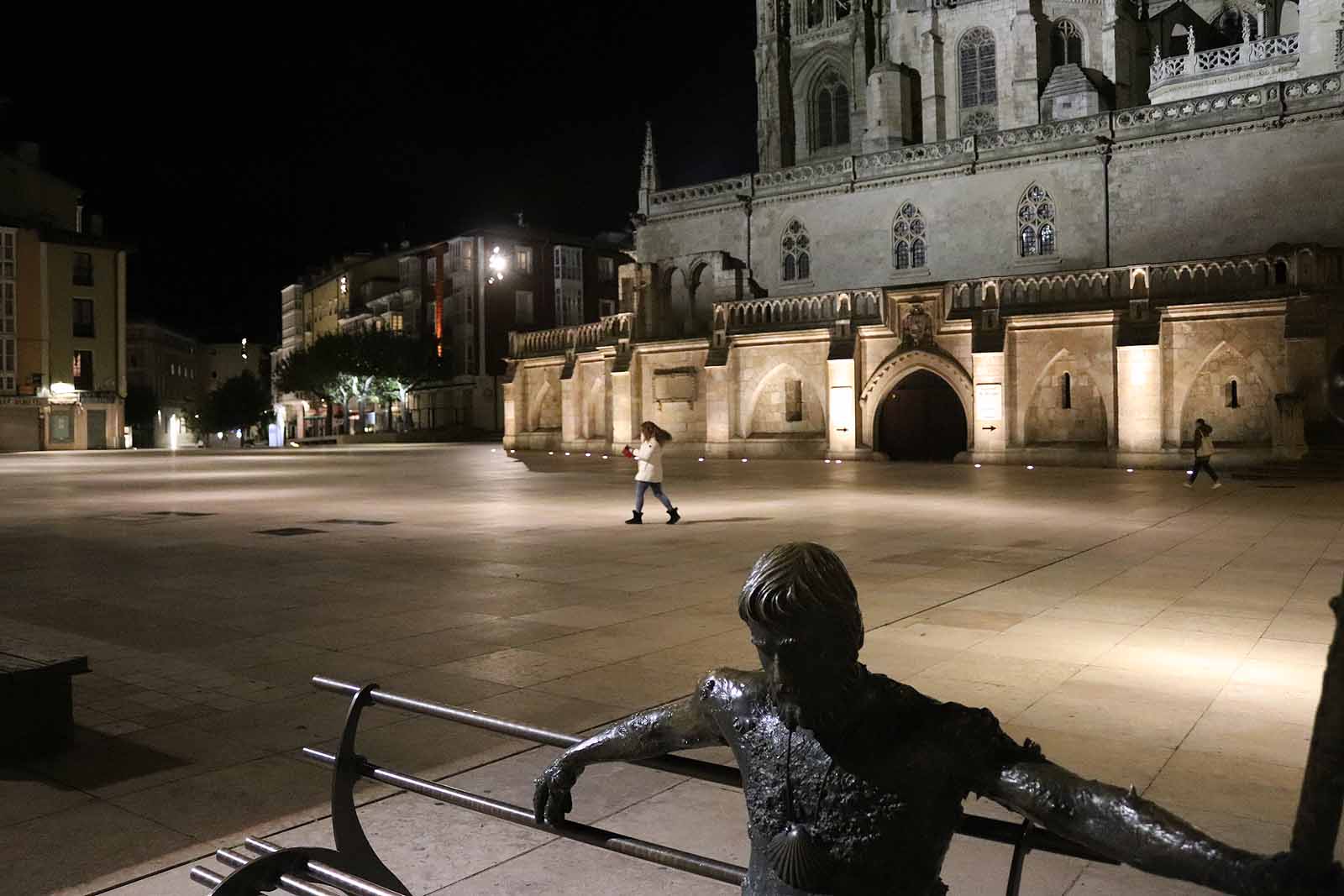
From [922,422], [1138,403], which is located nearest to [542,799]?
[1138,403]

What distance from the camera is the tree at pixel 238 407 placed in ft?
367

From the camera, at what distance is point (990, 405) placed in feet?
112

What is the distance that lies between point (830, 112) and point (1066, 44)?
1239 cm

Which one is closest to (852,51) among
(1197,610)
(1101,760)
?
(1197,610)

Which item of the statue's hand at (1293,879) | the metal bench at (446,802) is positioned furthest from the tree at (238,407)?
the statue's hand at (1293,879)

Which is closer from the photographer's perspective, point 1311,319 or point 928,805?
point 928,805

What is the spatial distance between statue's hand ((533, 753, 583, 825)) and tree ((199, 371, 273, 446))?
384ft

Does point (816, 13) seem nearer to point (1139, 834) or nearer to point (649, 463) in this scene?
point (649, 463)

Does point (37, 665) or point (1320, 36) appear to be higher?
point (1320, 36)

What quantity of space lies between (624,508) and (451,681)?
1272 cm

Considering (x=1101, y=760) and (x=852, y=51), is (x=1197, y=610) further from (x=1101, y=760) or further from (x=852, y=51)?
(x=852, y=51)

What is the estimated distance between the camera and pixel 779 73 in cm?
5672

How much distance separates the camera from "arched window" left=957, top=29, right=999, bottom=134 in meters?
49.8

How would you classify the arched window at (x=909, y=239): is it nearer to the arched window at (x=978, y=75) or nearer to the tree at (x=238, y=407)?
the arched window at (x=978, y=75)
